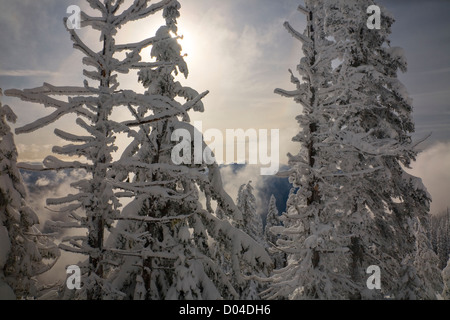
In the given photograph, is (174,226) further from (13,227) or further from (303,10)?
(303,10)

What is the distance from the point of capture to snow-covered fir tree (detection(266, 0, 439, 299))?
8828 mm

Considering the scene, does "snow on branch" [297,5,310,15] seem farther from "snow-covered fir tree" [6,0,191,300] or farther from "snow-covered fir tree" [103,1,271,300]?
"snow-covered fir tree" [6,0,191,300]

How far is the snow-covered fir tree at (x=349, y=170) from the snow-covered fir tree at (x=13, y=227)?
7895mm

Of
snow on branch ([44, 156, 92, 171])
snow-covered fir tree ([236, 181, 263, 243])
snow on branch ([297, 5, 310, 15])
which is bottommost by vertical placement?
snow-covered fir tree ([236, 181, 263, 243])

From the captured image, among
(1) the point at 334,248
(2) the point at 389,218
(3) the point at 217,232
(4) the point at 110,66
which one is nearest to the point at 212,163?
(3) the point at 217,232

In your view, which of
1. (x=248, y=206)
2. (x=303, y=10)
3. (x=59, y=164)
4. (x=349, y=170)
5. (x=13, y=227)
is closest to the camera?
(x=59, y=164)

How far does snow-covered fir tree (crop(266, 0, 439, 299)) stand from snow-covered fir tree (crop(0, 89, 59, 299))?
7895 mm

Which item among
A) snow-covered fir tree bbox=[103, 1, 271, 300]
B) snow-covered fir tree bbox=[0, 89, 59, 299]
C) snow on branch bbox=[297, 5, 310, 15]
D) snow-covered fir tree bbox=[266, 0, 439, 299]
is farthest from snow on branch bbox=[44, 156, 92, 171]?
snow on branch bbox=[297, 5, 310, 15]

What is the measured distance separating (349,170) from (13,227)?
12756mm

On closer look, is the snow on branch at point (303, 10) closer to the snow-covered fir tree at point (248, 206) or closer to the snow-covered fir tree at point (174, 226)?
the snow-covered fir tree at point (174, 226)

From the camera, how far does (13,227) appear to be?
8016mm

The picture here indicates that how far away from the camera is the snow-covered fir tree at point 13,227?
7414 mm

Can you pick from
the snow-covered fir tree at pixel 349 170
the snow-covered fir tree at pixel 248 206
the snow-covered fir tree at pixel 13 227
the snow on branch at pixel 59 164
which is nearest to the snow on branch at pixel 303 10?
the snow-covered fir tree at pixel 349 170

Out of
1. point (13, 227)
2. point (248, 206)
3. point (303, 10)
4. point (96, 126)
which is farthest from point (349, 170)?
point (248, 206)
